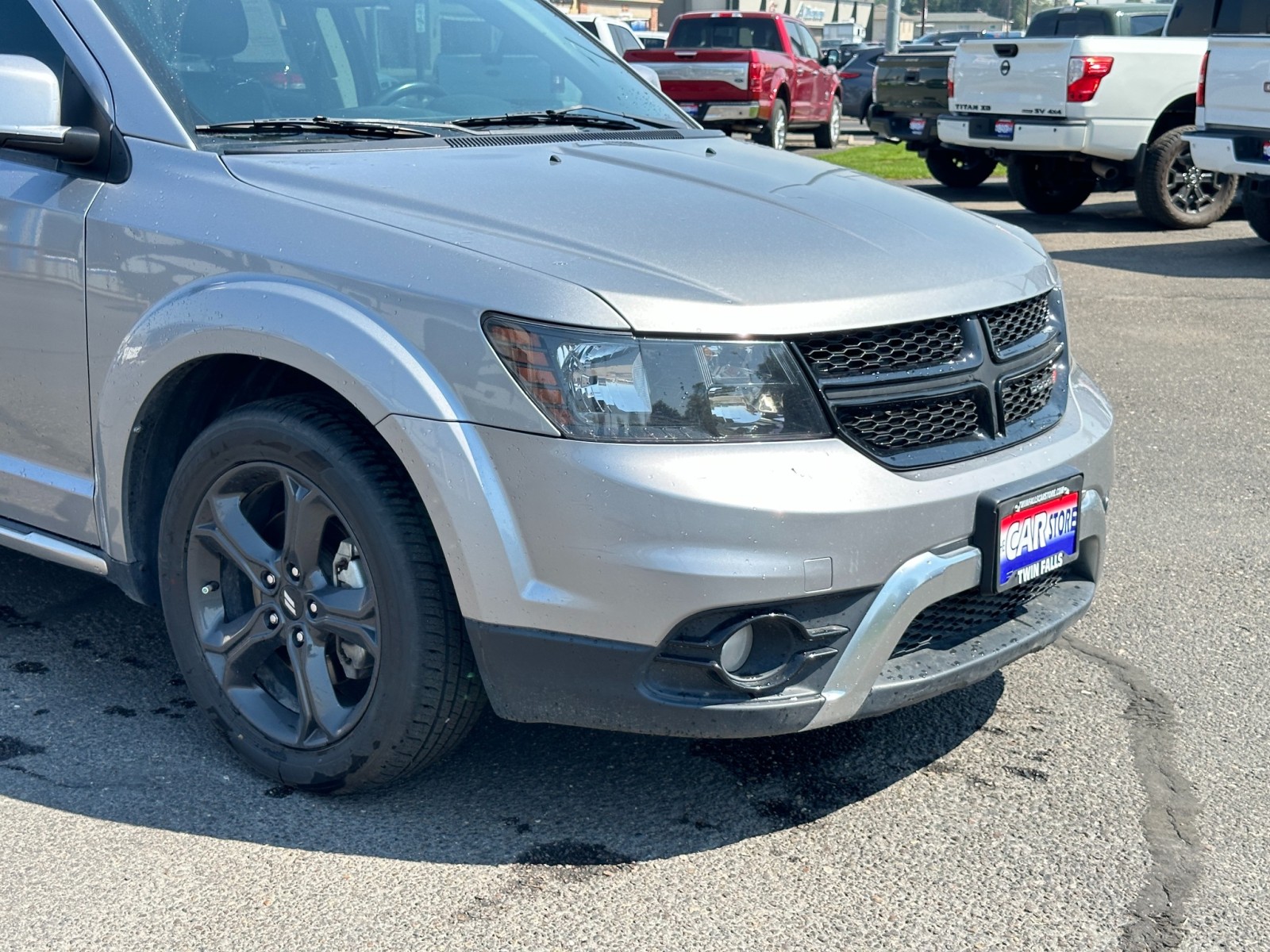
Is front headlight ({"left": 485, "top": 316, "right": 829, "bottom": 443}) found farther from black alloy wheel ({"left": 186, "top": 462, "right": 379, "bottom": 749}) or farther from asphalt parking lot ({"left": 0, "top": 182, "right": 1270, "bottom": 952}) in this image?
asphalt parking lot ({"left": 0, "top": 182, "right": 1270, "bottom": 952})

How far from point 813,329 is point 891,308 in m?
0.19

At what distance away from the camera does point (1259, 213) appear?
10.9 metres

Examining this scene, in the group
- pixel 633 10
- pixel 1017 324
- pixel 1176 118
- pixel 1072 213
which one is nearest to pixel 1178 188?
pixel 1176 118

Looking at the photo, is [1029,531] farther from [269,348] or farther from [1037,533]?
[269,348]

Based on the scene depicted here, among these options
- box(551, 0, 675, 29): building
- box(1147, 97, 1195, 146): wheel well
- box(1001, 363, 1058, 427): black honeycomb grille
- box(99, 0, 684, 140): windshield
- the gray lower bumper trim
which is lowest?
the gray lower bumper trim

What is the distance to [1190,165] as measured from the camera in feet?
39.3

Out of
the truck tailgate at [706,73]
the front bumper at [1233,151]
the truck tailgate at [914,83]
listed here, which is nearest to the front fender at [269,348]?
the front bumper at [1233,151]

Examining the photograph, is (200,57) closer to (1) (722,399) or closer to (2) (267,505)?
(2) (267,505)

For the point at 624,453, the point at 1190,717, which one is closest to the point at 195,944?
the point at 624,453

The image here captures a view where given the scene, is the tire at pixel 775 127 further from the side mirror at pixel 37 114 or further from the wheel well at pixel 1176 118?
the side mirror at pixel 37 114

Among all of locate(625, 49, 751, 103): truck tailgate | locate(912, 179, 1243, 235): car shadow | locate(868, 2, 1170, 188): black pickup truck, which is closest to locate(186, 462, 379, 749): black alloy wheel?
locate(912, 179, 1243, 235): car shadow

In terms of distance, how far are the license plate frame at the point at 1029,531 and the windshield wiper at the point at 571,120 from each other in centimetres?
167

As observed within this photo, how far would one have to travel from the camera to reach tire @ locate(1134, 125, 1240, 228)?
11.8m

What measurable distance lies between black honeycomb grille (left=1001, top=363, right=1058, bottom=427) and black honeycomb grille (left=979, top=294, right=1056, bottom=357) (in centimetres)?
7
